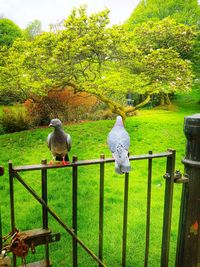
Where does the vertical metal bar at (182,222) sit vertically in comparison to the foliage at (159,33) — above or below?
below

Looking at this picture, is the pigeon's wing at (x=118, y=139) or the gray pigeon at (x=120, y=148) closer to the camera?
the gray pigeon at (x=120, y=148)

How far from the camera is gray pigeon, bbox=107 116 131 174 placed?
4.35ft

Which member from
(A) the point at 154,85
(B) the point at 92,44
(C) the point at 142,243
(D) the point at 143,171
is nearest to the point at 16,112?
(B) the point at 92,44

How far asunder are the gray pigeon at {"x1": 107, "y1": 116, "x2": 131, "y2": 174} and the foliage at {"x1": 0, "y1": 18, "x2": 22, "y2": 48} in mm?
15720

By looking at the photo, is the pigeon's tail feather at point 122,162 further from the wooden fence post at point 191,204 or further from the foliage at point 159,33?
the foliage at point 159,33

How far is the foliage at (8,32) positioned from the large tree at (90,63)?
9367 millimetres

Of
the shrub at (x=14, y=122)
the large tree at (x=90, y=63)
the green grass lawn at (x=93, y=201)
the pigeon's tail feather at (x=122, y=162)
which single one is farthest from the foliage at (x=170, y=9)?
the pigeon's tail feather at (x=122, y=162)

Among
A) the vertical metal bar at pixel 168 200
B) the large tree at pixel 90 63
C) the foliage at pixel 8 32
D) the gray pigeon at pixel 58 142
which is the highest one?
the foliage at pixel 8 32

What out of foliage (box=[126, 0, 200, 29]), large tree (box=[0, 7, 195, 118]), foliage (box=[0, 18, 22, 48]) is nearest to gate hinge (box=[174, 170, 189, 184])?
large tree (box=[0, 7, 195, 118])

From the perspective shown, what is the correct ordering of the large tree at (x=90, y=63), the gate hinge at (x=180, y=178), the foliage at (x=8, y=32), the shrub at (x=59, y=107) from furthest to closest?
the foliage at (x=8, y=32), the shrub at (x=59, y=107), the large tree at (x=90, y=63), the gate hinge at (x=180, y=178)

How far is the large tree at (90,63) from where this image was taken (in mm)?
6297

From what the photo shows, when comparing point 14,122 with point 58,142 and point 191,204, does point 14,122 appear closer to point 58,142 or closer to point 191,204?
point 58,142

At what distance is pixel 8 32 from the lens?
16094 millimetres

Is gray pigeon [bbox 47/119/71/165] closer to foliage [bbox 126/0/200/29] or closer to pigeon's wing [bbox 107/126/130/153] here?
pigeon's wing [bbox 107/126/130/153]
